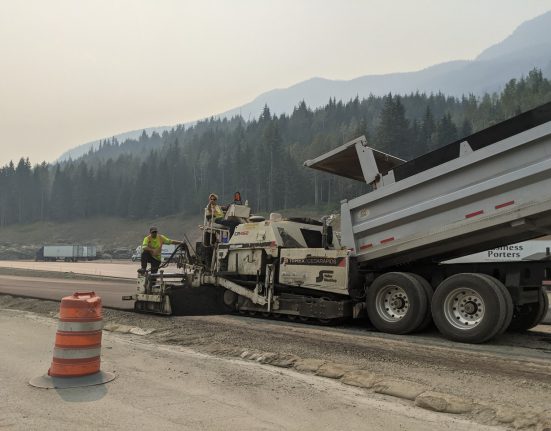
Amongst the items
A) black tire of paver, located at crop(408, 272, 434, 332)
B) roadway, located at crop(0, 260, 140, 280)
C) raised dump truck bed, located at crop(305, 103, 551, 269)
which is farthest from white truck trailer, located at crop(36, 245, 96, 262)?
black tire of paver, located at crop(408, 272, 434, 332)

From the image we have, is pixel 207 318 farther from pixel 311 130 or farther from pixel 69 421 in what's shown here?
pixel 311 130

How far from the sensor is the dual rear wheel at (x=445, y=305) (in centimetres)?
713

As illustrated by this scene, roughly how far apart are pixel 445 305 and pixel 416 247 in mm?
1011

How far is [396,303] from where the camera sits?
8305 mm

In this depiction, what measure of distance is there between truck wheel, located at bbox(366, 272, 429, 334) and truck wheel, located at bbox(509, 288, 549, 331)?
1955 millimetres

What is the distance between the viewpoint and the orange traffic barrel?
17.3 feet

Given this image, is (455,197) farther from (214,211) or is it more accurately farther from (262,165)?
(262,165)

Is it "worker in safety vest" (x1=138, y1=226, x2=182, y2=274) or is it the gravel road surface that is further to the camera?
"worker in safety vest" (x1=138, y1=226, x2=182, y2=274)

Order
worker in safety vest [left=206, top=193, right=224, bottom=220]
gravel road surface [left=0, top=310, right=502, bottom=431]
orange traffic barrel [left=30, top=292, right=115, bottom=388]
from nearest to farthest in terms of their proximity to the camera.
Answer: gravel road surface [left=0, top=310, right=502, bottom=431] → orange traffic barrel [left=30, top=292, right=115, bottom=388] → worker in safety vest [left=206, top=193, right=224, bottom=220]

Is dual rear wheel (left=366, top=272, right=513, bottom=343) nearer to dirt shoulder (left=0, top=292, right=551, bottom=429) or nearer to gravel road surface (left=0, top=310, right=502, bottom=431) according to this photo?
dirt shoulder (left=0, top=292, right=551, bottom=429)

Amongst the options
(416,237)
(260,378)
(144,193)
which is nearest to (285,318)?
(416,237)

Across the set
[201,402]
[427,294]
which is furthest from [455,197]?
[201,402]

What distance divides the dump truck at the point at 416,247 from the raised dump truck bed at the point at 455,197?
16 millimetres

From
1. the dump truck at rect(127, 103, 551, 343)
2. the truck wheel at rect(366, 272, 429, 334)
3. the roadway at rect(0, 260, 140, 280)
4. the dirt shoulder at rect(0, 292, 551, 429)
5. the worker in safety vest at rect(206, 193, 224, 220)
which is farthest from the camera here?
the roadway at rect(0, 260, 140, 280)
